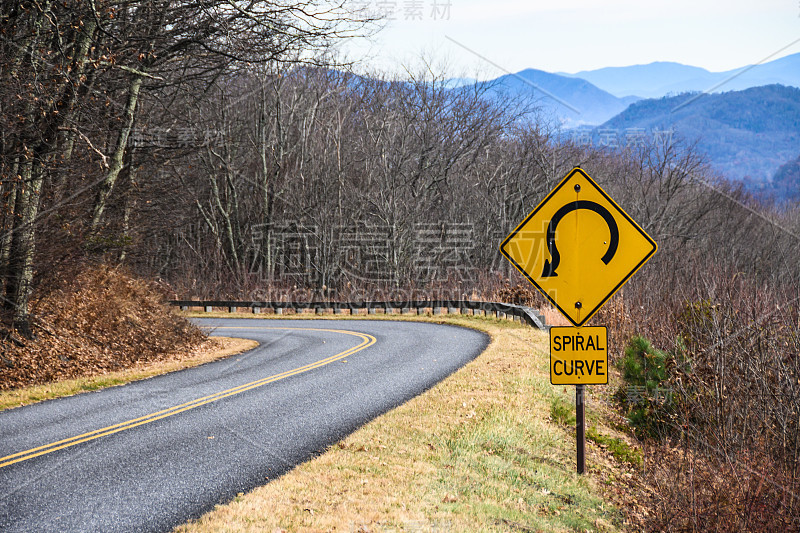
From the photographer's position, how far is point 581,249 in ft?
20.1

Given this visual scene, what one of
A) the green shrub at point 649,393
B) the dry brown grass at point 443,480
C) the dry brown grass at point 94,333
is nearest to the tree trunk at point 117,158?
the dry brown grass at point 94,333

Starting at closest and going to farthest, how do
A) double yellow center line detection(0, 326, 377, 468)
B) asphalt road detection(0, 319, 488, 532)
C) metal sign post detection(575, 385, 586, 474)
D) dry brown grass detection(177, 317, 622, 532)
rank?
dry brown grass detection(177, 317, 622, 532)
asphalt road detection(0, 319, 488, 532)
metal sign post detection(575, 385, 586, 474)
double yellow center line detection(0, 326, 377, 468)

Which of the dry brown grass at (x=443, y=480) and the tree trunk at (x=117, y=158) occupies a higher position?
the tree trunk at (x=117, y=158)

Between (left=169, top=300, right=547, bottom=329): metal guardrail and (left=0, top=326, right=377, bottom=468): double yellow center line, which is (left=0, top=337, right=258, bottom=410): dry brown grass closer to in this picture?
(left=0, top=326, right=377, bottom=468): double yellow center line

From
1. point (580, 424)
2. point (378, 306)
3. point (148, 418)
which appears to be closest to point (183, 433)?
point (148, 418)

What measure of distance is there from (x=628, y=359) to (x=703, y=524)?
577 cm

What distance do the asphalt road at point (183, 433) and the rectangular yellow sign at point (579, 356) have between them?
2.93 meters

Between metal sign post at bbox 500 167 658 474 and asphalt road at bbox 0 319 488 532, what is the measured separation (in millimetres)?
3117

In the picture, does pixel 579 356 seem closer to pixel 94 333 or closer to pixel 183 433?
pixel 183 433

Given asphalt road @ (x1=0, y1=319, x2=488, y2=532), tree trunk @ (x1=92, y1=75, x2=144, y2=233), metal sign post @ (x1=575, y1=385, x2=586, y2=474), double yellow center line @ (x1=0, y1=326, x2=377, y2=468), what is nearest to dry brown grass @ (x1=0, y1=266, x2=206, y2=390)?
tree trunk @ (x1=92, y1=75, x2=144, y2=233)

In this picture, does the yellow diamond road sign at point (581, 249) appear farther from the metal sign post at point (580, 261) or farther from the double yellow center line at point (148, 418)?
the double yellow center line at point (148, 418)

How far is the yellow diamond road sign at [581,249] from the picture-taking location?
6.04 m

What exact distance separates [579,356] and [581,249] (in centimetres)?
102

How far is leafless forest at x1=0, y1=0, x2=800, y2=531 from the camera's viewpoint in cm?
913
